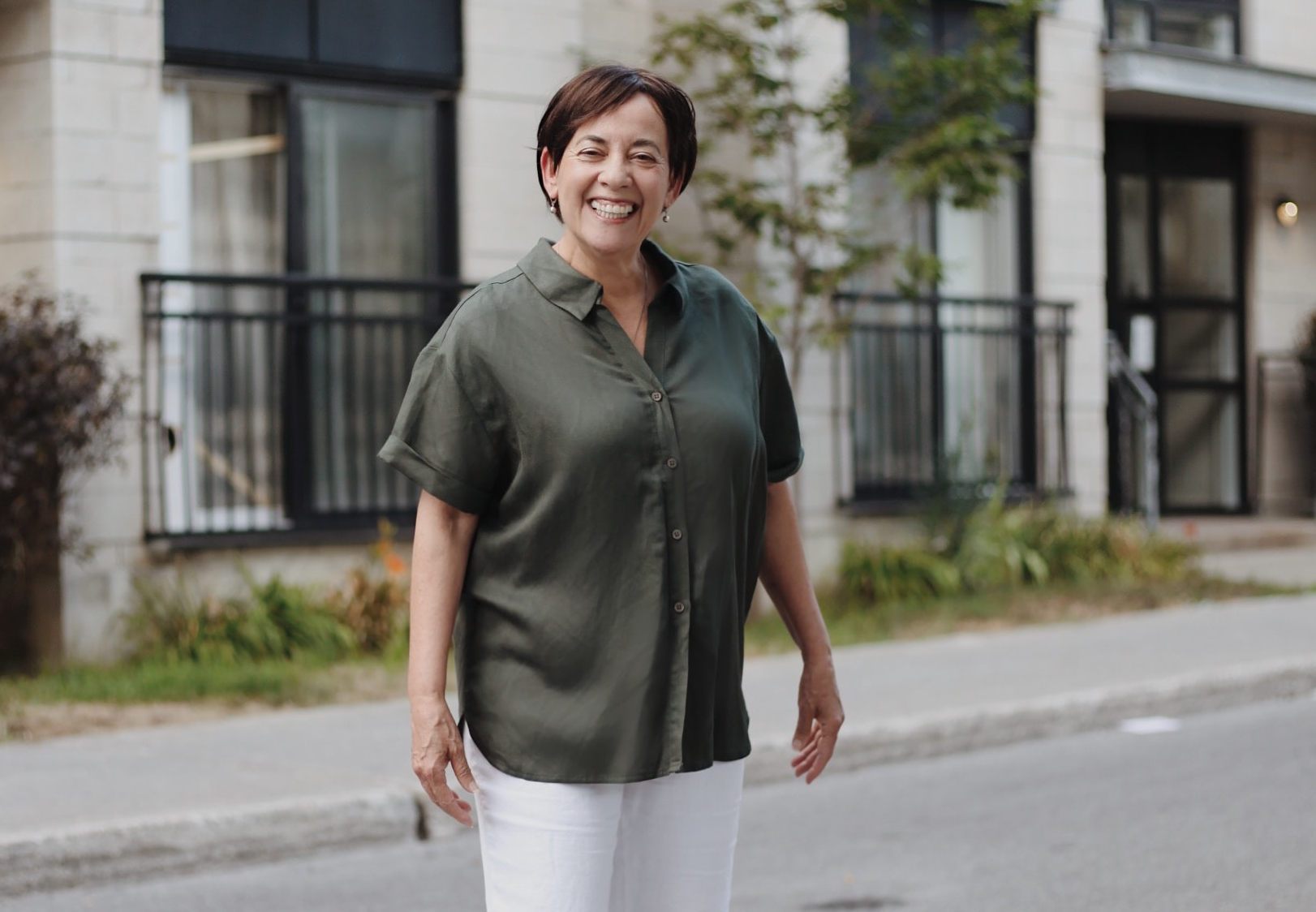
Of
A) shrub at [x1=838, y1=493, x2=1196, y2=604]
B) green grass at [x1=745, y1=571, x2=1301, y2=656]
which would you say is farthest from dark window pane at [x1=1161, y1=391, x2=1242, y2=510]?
green grass at [x1=745, y1=571, x2=1301, y2=656]

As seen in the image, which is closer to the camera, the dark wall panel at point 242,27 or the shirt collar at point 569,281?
the shirt collar at point 569,281

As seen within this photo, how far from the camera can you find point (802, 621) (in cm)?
306

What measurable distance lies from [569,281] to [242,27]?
827 centimetres

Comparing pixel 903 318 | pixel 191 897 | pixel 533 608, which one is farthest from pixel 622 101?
pixel 903 318

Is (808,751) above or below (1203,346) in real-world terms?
below

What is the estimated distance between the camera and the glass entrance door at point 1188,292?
16.9 meters

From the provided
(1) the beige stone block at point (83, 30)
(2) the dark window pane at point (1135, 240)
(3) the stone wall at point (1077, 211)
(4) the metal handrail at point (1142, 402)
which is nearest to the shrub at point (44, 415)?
(1) the beige stone block at point (83, 30)

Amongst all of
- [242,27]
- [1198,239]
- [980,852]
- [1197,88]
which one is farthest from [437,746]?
[1198,239]

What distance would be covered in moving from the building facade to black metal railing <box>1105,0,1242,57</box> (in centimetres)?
103

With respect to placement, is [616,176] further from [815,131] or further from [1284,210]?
[1284,210]

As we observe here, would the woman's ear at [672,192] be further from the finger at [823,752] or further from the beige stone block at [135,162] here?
the beige stone block at [135,162]

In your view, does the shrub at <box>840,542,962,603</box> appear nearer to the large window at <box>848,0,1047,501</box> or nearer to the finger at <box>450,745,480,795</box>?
the large window at <box>848,0,1047,501</box>

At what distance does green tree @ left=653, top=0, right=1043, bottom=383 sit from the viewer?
11039mm

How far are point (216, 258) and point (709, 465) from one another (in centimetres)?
835
